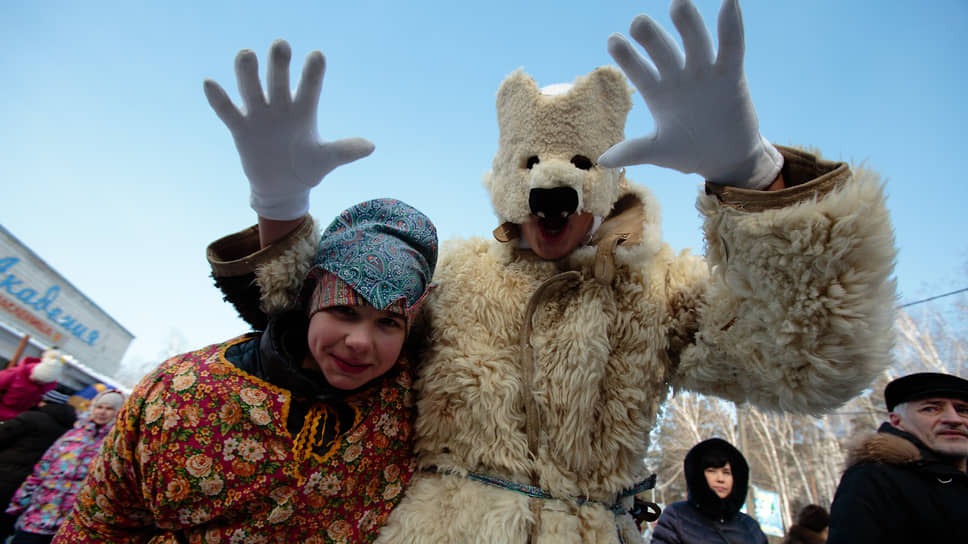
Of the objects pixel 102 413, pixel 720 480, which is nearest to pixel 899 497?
pixel 720 480

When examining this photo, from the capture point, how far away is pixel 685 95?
1100mm

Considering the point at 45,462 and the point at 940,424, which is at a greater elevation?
the point at 940,424

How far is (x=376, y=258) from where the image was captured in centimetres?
142

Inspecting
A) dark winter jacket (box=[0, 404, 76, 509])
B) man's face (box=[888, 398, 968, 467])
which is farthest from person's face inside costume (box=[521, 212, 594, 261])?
dark winter jacket (box=[0, 404, 76, 509])

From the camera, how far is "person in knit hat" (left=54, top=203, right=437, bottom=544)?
4.28 feet

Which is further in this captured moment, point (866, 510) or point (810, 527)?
point (810, 527)

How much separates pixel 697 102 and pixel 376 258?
936mm

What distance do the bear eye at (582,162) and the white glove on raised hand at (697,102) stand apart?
0.41 meters

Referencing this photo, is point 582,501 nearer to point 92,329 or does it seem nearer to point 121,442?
point 121,442

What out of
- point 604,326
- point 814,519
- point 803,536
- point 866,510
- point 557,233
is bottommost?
point 803,536

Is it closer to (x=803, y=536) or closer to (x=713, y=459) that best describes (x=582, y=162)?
(x=713, y=459)

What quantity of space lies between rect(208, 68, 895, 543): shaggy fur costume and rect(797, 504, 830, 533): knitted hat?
3.08m

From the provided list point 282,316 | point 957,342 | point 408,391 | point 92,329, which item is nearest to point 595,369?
point 408,391

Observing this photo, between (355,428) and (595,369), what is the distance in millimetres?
729
